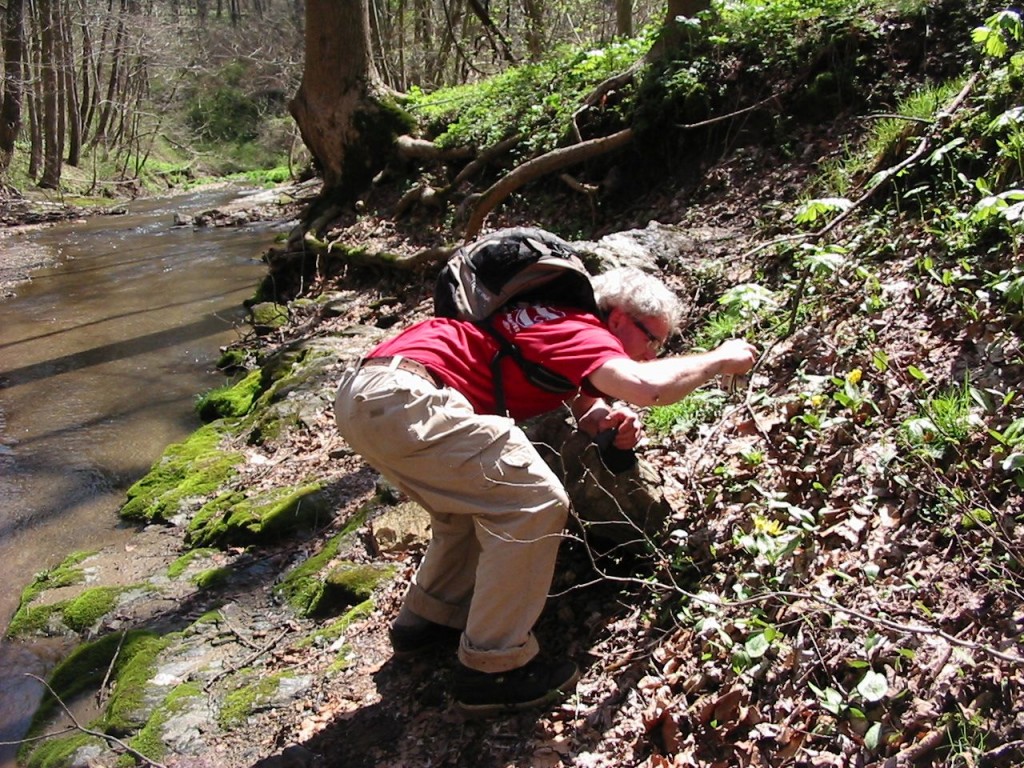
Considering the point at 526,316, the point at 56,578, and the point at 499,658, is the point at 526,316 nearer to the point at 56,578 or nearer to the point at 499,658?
the point at 499,658

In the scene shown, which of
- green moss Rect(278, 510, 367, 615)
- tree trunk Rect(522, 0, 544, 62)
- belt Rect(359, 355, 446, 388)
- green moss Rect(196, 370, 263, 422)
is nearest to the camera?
belt Rect(359, 355, 446, 388)

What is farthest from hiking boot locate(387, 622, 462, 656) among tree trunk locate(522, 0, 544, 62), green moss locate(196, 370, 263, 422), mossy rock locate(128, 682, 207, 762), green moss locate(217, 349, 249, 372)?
tree trunk locate(522, 0, 544, 62)

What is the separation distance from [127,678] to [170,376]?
242 inches

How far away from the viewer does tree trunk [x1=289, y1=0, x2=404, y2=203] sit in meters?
12.6

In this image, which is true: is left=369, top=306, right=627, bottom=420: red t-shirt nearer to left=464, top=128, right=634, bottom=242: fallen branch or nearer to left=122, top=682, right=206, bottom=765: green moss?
left=122, top=682, right=206, bottom=765: green moss

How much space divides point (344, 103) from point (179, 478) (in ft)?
25.7

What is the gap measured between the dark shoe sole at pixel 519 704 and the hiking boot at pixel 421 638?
0.51 metres

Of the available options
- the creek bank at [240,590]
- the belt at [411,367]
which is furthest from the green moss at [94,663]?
the belt at [411,367]

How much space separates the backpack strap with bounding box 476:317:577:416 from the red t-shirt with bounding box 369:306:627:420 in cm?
2

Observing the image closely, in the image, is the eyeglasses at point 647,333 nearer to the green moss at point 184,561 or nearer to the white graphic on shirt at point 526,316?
the white graphic on shirt at point 526,316

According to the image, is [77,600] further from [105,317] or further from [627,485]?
[105,317]

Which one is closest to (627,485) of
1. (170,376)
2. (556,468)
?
(556,468)

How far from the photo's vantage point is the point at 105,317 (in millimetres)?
12859

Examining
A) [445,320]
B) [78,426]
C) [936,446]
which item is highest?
[445,320]
